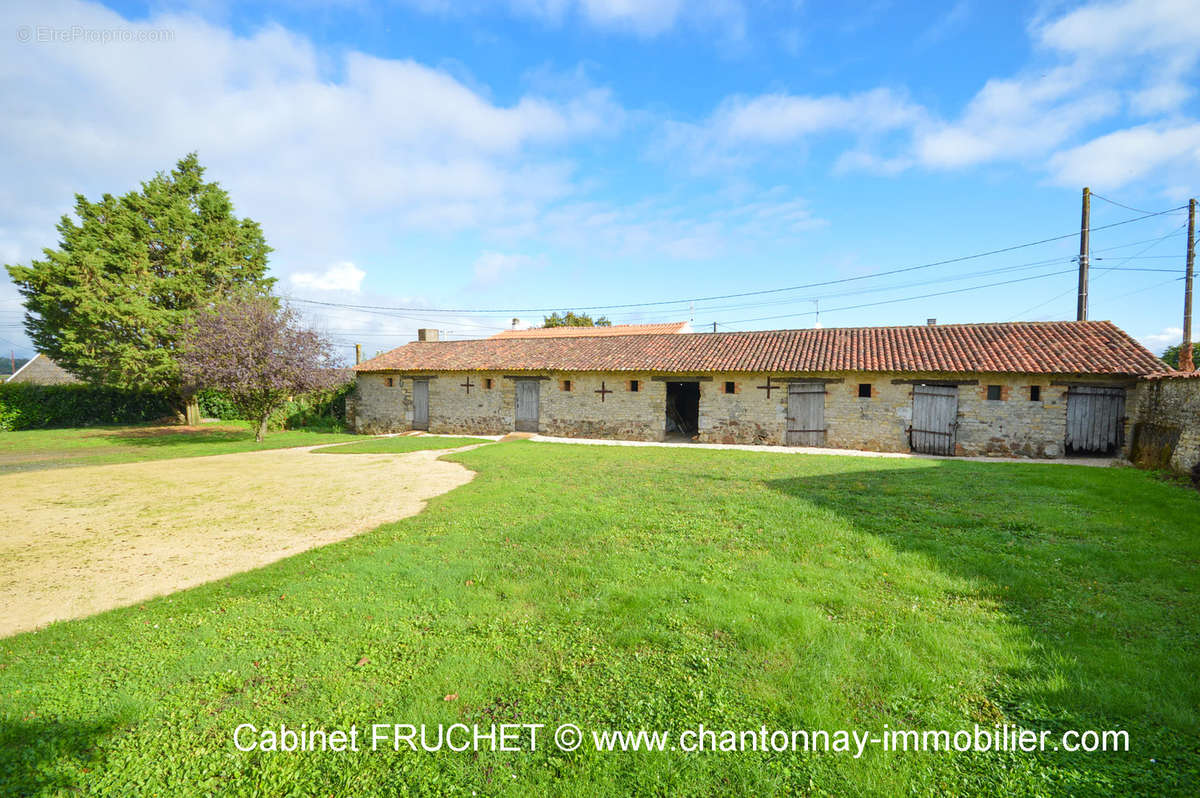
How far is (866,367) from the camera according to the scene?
16984mm

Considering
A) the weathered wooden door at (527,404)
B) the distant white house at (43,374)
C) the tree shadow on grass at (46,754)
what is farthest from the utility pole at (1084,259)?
the distant white house at (43,374)

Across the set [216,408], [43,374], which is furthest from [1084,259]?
[43,374]

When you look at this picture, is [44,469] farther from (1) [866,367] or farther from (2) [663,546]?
(1) [866,367]

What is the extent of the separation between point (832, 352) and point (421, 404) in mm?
18298

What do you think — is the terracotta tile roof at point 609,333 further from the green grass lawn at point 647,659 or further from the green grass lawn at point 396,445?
the green grass lawn at point 647,659

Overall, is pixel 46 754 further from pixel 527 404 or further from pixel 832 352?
pixel 832 352

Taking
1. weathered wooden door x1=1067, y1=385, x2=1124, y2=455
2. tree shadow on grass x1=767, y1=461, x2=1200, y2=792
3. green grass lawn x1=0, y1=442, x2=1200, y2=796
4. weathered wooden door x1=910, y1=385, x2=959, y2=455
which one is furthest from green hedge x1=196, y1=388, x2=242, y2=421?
weathered wooden door x1=1067, y1=385, x2=1124, y2=455

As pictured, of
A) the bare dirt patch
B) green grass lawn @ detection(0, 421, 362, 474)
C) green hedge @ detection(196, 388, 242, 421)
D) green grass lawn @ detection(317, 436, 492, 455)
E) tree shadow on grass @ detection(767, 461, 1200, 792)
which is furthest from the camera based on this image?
green hedge @ detection(196, 388, 242, 421)

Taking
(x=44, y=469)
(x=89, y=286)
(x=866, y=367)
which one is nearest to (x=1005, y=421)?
(x=866, y=367)

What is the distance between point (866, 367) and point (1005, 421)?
4375 millimetres

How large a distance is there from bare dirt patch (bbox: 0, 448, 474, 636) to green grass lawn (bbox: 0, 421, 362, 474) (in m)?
2.36

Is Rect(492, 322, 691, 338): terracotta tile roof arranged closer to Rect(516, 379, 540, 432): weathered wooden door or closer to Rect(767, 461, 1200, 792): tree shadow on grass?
Rect(516, 379, 540, 432): weathered wooden door

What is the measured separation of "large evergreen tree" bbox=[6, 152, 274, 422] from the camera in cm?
2178

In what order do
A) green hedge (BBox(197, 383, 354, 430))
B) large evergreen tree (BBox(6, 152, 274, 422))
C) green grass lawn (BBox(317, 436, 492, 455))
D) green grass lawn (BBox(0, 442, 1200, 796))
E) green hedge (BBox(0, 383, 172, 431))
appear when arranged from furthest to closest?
green hedge (BBox(197, 383, 354, 430))
green hedge (BBox(0, 383, 172, 431))
large evergreen tree (BBox(6, 152, 274, 422))
green grass lawn (BBox(317, 436, 492, 455))
green grass lawn (BBox(0, 442, 1200, 796))
